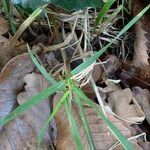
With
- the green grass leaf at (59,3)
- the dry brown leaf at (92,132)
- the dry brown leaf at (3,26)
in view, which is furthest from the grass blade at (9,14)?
the dry brown leaf at (92,132)

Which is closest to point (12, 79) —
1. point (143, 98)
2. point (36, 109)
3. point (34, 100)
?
point (36, 109)

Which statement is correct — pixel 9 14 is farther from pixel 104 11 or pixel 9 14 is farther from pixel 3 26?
pixel 104 11

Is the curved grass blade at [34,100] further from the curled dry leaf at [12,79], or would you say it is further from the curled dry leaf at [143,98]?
the curled dry leaf at [143,98]

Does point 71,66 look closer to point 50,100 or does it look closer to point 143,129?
point 50,100

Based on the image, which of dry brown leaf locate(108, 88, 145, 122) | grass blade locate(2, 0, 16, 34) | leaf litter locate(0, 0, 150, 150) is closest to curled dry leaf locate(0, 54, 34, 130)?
leaf litter locate(0, 0, 150, 150)

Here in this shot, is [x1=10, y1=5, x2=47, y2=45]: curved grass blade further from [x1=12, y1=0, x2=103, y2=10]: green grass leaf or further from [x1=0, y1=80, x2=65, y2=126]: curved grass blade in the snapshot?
[x1=0, y1=80, x2=65, y2=126]: curved grass blade
